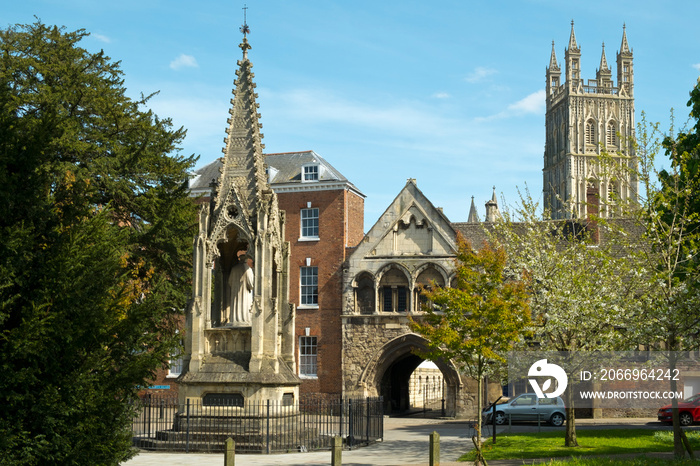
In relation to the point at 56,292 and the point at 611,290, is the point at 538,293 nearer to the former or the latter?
the point at 611,290

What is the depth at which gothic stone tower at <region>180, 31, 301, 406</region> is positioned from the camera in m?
19.8

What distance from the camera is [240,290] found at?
2092 centimetres

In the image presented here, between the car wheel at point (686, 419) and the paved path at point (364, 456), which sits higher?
the paved path at point (364, 456)

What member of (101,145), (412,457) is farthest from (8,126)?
(101,145)

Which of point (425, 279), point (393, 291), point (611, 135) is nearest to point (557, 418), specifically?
point (425, 279)

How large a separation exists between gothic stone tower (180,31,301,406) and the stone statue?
3 centimetres

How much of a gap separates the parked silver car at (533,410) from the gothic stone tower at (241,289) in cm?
1433

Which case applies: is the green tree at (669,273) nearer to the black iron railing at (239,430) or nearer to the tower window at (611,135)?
the black iron railing at (239,430)

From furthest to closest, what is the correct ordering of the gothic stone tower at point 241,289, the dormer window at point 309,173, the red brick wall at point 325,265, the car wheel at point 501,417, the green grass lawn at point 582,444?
the dormer window at point 309,173
the red brick wall at point 325,265
the car wheel at point 501,417
the green grass lawn at point 582,444
the gothic stone tower at point 241,289

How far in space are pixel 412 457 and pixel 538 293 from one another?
627 centimetres

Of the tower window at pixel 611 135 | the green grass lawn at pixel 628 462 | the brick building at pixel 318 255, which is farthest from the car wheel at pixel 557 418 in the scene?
the tower window at pixel 611 135

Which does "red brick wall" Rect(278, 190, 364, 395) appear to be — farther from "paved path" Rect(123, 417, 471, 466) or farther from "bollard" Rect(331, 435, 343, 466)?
"bollard" Rect(331, 435, 343, 466)

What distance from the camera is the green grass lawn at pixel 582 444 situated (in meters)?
19.9

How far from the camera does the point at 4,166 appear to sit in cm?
1054
